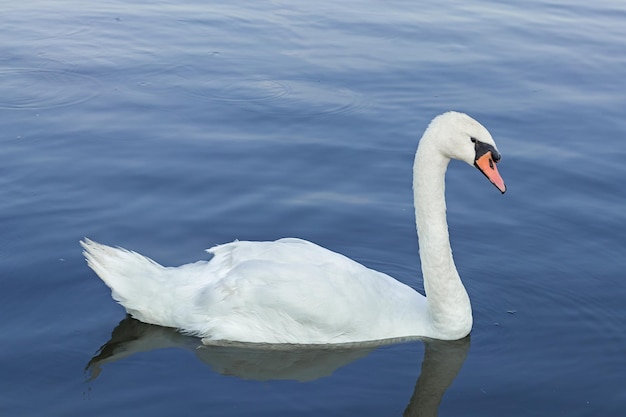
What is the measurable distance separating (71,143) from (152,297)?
3807 millimetres

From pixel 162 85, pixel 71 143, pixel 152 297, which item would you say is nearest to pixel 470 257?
pixel 152 297

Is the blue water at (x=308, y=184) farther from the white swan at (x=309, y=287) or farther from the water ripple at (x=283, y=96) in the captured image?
the white swan at (x=309, y=287)

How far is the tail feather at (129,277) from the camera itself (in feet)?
23.2

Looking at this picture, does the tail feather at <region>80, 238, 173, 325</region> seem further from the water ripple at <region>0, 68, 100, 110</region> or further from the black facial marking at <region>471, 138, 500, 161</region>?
the water ripple at <region>0, 68, 100, 110</region>

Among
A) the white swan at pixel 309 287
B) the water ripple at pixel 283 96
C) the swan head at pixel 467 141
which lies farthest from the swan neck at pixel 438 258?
the water ripple at pixel 283 96

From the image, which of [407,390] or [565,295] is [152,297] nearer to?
[407,390]

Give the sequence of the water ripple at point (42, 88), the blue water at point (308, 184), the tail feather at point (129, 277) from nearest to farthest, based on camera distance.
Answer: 1. the blue water at point (308, 184)
2. the tail feather at point (129, 277)
3. the water ripple at point (42, 88)

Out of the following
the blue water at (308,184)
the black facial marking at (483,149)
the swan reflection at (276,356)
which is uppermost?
the black facial marking at (483,149)

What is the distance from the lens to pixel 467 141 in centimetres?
695

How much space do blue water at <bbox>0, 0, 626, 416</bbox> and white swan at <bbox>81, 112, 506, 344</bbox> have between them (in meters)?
0.15

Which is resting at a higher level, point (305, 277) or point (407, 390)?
point (305, 277)

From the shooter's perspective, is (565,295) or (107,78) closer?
(565,295)

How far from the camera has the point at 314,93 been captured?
1227 cm

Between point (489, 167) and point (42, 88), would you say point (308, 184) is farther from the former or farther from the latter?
point (42, 88)
